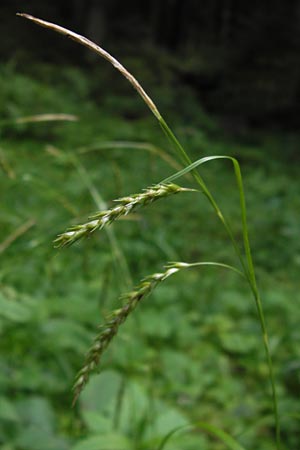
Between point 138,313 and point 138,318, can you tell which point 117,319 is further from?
point 138,313

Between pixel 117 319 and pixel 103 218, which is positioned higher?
pixel 103 218

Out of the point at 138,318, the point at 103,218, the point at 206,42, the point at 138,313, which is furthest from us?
the point at 206,42

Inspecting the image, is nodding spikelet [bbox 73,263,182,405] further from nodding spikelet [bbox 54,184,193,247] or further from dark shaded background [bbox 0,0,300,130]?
dark shaded background [bbox 0,0,300,130]

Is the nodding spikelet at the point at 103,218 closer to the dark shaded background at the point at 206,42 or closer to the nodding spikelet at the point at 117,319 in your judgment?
the nodding spikelet at the point at 117,319

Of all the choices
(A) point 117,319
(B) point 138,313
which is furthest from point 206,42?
(A) point 117,319

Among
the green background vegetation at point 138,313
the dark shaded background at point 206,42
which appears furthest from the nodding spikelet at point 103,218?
the dark shaded background at point 206,42

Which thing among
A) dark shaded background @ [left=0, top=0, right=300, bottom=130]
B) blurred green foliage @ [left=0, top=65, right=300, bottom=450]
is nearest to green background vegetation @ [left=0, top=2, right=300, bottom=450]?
blurred green foliage @ [left=0, top=65, right=300, bottom=450]

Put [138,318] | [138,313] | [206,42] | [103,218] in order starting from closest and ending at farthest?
[103,218], [138,318], [138,313], [206,42]

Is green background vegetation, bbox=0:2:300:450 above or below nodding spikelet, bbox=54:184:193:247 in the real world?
below
